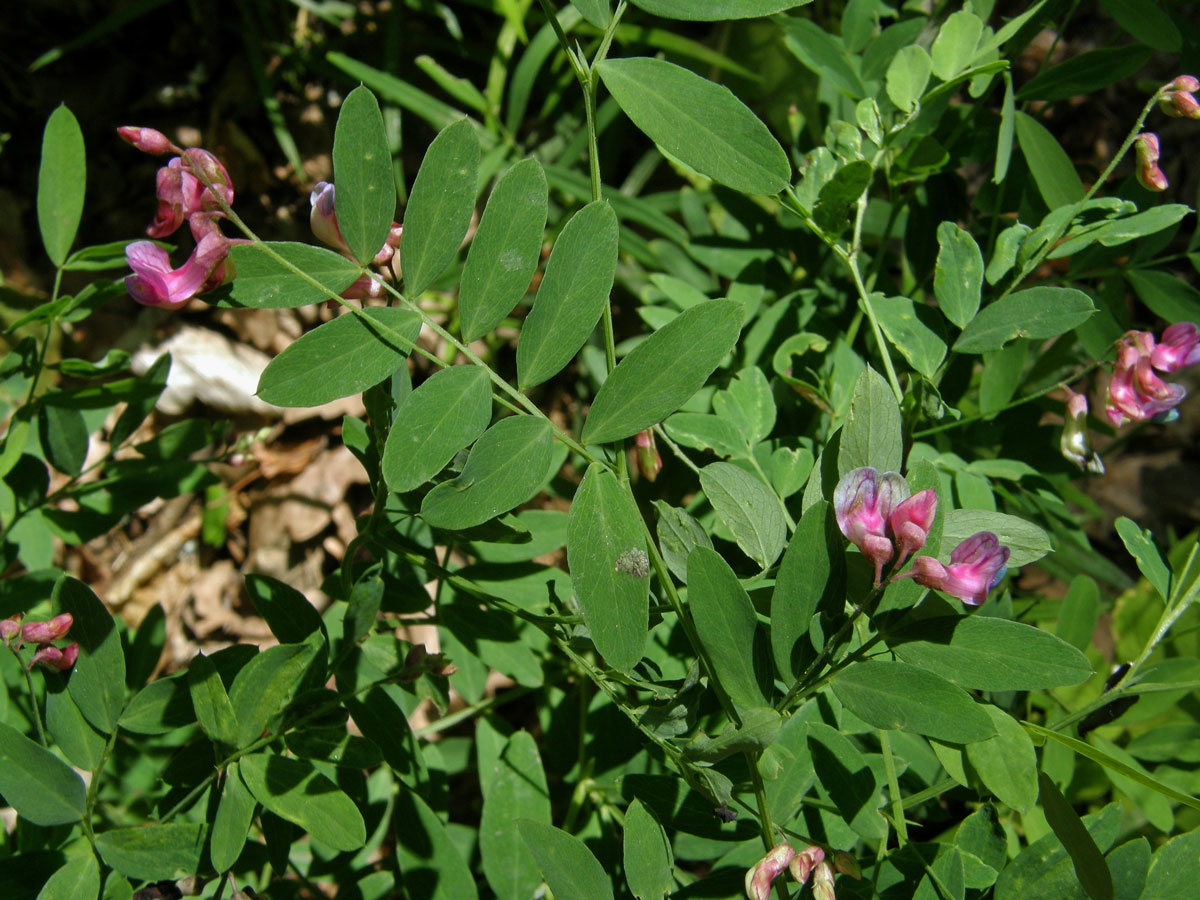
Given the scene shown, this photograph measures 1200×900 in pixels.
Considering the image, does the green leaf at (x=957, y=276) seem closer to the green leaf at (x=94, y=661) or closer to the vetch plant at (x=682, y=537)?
the vetch plant at (x=682, y=537)

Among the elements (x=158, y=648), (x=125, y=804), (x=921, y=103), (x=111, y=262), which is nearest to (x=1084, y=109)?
(x=921, y=103)

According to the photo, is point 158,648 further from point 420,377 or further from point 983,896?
point 983,896

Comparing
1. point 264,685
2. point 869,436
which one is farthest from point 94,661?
point 869,436

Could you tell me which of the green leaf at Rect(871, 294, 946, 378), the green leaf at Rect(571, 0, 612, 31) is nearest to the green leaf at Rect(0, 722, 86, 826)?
the green leaf at Rect(571, 0, 612, 31)

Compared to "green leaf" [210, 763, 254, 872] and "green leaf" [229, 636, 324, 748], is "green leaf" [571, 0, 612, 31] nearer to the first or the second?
"green leaf" [229, 636, 324, 748]

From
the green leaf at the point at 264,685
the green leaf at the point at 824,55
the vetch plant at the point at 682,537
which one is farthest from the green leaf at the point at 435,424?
the green leaf at the point at 824,55

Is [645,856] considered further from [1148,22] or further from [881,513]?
[1148,22]
